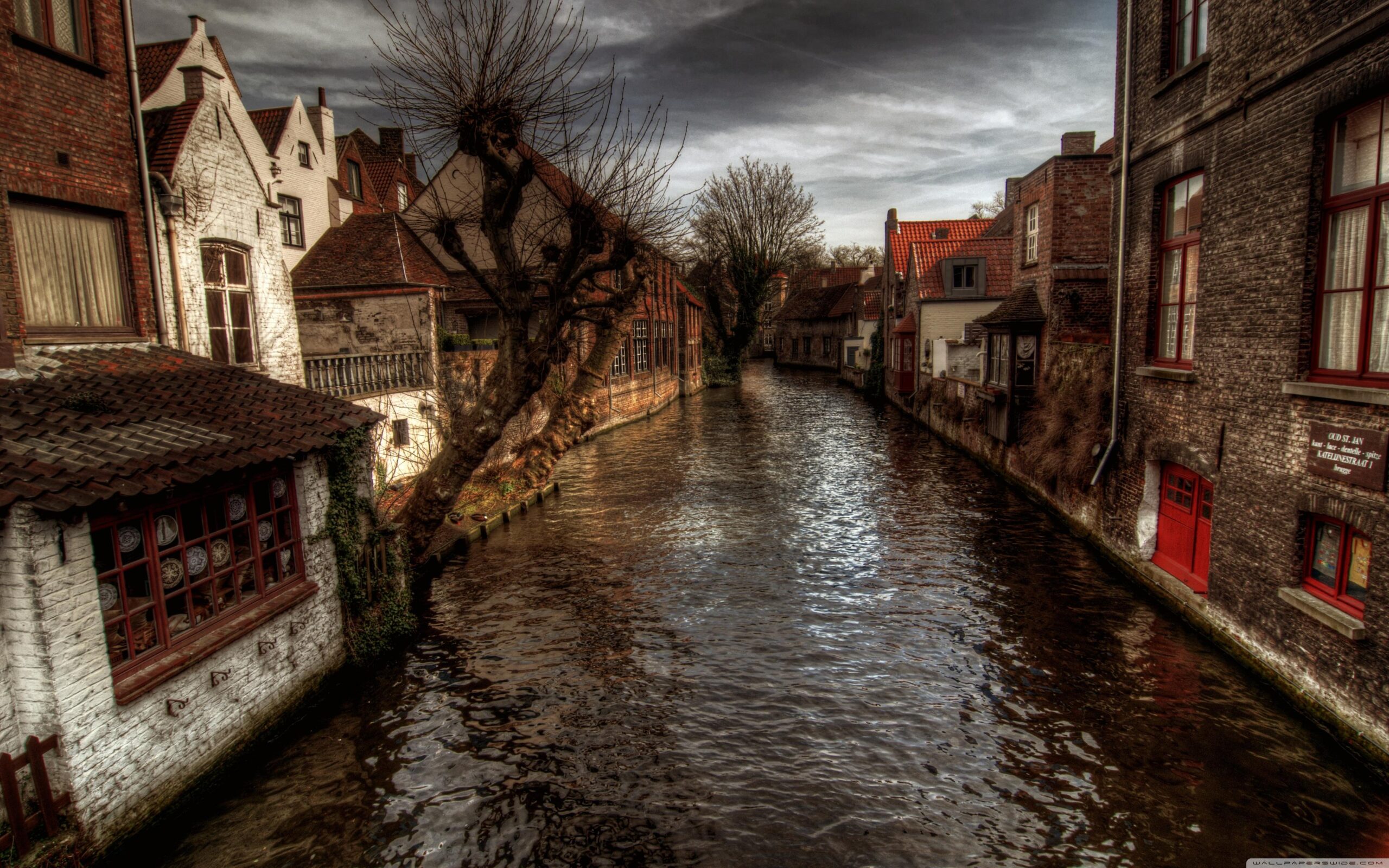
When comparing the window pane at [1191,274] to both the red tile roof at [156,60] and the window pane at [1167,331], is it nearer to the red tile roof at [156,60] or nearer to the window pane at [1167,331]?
the window pane at [1167,331]

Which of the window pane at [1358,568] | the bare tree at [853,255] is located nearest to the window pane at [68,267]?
the window pane at [1358,568]

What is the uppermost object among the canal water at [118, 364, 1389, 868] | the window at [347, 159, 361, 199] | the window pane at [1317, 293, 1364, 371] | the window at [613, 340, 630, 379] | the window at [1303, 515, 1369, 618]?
the window at [347, 159, 361, 199]

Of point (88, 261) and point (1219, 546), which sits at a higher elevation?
point (88, 261)

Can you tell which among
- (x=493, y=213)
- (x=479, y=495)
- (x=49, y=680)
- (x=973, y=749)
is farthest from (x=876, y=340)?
(x=49, y=680)

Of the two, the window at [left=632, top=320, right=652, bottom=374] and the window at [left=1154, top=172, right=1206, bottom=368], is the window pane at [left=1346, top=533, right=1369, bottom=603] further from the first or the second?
the window at [left=632, top=320, right=652, bottom=374]

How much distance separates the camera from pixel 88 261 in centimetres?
885

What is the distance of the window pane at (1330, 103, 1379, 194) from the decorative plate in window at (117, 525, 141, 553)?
35.2 ft

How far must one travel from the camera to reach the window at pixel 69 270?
316 inches

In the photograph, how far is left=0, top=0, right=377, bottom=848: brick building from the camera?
4.98 metres

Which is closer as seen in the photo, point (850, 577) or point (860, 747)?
point (860, 747)

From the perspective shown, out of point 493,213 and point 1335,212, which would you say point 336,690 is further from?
point 1335,212

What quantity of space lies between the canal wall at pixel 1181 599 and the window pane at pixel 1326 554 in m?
0.70

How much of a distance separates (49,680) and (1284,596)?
10165 mm

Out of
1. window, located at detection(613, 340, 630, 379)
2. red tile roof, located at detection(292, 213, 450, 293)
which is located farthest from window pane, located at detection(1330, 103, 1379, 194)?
window, located at detection(613, 340, 630, 379)
